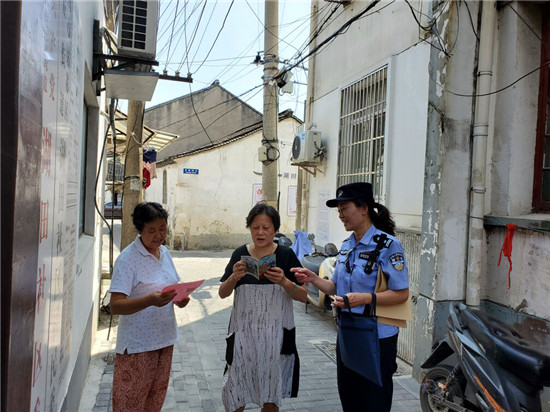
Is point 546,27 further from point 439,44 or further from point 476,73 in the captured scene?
point 439,44

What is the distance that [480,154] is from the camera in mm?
3750

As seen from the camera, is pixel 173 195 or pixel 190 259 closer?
pixel 190 259

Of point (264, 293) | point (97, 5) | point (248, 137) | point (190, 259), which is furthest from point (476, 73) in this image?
point (248, 137)

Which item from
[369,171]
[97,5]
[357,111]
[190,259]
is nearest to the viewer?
[97,5]

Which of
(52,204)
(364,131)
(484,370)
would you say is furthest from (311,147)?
(52,204)

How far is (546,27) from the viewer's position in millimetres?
3613

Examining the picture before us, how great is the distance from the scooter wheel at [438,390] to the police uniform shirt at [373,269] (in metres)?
0.85

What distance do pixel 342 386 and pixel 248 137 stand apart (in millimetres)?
13698

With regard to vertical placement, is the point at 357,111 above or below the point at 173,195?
above

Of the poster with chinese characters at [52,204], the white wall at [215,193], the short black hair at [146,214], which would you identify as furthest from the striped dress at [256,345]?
the white wall at [215,193]

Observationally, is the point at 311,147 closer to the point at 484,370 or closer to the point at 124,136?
the point at 124,136

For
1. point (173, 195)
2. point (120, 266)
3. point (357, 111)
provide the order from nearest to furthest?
point (120, 266)
point (357, 111)
point (173, 195)

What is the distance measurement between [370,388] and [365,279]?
653 millimetres

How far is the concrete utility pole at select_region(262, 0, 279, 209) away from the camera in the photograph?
7.16m
